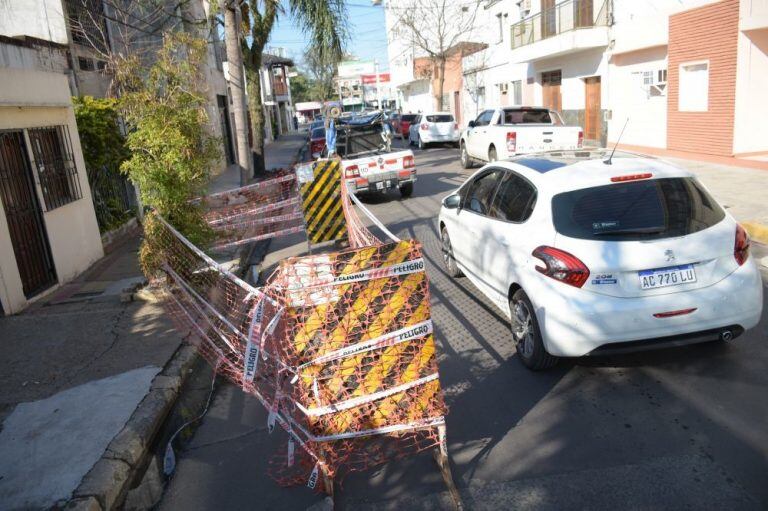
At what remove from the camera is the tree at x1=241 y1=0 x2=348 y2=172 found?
16734 millimetres

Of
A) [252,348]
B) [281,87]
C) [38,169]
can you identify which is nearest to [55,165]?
[38,169]

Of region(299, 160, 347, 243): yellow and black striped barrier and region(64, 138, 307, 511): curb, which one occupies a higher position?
region(299, 160, 347, 243): yellow and black striped barrier

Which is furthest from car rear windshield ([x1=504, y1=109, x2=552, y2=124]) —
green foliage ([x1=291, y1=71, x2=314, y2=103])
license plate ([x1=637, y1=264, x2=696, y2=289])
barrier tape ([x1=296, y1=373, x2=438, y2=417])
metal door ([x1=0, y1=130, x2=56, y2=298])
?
green foliage ([x1=291, y1=71, x2=314, y2=103])

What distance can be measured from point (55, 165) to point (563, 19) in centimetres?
1923

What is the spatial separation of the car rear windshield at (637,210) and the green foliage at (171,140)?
507 centimetres

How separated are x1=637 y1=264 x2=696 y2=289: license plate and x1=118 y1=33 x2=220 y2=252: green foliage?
5.75 meters

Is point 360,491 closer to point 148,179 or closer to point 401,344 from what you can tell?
point 401,344

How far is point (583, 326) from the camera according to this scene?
4391mm

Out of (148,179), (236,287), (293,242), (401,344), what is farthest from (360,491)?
(293,242)

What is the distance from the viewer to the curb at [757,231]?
28.0 feet

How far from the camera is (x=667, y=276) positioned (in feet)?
14.4

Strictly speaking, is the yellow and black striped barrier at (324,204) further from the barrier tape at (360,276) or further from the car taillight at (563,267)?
the barrier tape at (360,276)

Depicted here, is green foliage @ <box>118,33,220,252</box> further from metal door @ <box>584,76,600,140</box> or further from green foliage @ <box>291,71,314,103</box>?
green foliage @ <box>291,71,314,103</box>

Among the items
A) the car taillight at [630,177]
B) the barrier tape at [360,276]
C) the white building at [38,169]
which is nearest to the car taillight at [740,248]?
the car taillight at [630,177]
